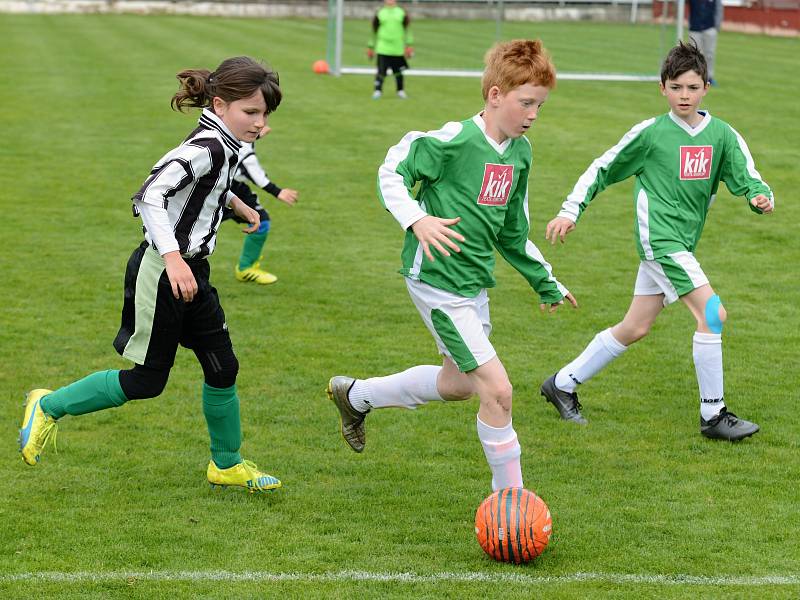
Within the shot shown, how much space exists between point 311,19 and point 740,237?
34.1m

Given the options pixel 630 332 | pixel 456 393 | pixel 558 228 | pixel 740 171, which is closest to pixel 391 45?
pixel 630 332

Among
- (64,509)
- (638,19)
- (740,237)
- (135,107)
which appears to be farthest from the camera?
(638,19)

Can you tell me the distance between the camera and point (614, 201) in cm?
1340

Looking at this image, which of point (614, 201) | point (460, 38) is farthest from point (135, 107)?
point (460, 38)

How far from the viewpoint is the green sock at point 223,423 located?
5.71 metres

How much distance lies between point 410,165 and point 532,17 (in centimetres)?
2818

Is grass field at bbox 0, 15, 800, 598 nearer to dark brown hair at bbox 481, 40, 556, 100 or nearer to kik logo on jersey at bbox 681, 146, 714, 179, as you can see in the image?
kik logo on jersey at bbox 681, 146, 714, 179

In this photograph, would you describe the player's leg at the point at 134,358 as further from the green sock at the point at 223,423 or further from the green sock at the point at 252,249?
the green sock at the point at 252,249

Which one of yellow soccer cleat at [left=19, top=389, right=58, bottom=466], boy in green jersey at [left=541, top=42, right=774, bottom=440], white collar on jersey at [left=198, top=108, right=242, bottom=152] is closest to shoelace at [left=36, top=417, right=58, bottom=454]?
yellow soccer cleat at [left=19, top=389, right=58, bottom=466]

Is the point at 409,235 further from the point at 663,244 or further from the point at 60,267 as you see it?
the point at 60,267

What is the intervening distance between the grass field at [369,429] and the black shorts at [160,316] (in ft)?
2.34

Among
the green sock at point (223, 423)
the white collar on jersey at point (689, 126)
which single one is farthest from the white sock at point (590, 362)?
the green sock at point (223, 423)

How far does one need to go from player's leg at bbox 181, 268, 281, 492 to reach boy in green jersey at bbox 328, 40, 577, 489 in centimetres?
90

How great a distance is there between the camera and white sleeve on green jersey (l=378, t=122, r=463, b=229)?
5.07 m
